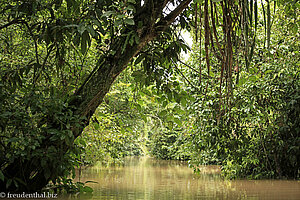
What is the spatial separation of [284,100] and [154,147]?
15499 mm

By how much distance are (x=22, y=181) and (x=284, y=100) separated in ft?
18.9

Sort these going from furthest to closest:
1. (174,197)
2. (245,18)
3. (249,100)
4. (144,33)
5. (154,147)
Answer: (154,147), (249,100), (174,197), (144,33), (245,18)

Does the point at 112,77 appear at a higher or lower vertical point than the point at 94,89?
higher

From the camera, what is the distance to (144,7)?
3078 mm

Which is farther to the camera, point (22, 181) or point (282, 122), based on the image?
point (282, 122)

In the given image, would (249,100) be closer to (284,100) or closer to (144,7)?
(284,100)

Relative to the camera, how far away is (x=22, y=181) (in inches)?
122

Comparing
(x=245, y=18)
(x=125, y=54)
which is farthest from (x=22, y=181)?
(x=245, y=18)

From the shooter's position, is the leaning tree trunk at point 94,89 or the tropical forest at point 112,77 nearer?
the tropical forest at point 112,77

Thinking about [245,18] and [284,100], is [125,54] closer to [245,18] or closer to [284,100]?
[245,18]

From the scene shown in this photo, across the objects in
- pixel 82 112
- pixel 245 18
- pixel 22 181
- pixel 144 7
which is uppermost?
pixel 144 7

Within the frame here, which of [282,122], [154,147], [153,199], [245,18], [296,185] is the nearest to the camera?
[245,18]

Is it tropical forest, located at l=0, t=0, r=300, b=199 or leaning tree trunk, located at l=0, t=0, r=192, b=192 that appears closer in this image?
Result: tropical forest, located at l=0, t=0, r=300, b=199

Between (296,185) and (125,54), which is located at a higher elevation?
(125,54)
